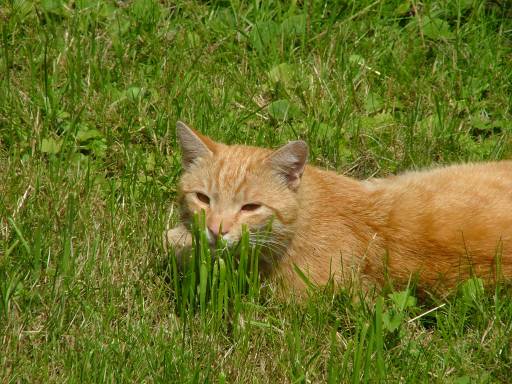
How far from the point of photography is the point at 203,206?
521cm

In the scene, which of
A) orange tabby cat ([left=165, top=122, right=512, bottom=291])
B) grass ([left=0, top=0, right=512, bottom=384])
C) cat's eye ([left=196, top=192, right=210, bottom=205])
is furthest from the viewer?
cat's eye ([left=196, top=192, right=210, bottom=205])

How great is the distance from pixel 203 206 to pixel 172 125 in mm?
1351

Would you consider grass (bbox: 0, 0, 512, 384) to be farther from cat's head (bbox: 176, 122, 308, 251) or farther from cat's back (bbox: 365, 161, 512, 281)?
cat's head (bbox: 176, 122, 308, 251)

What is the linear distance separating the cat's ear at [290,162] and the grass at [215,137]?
0.61 metres

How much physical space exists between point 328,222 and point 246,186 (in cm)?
49

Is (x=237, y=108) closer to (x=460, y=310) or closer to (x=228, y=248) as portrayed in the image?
(x=228, y=248)

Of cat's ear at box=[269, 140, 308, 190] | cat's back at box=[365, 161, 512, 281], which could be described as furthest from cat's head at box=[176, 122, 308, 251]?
cat's back at box=[365, 161, 512, 281]

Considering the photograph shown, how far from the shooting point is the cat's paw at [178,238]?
5.22 meters

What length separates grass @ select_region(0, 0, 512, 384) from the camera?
4.64m

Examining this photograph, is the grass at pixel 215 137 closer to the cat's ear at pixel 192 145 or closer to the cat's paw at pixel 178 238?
the cat's paw at pixel 178 238

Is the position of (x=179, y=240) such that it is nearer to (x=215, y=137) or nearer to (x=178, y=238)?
(x=178, y=238)

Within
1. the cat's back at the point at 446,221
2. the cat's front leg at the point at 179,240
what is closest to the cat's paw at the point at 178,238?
the cat's front leg at the point at 179,240

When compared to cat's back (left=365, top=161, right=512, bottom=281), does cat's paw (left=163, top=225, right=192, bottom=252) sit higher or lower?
lower

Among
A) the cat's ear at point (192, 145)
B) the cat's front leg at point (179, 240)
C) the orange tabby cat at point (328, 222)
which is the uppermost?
the cat's ear at point (192, 145)
